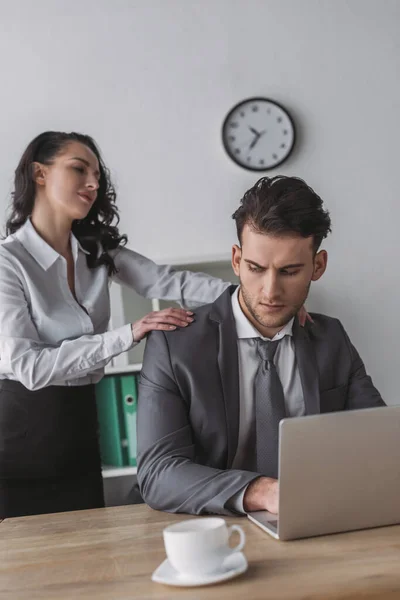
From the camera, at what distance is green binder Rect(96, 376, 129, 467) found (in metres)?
2.97

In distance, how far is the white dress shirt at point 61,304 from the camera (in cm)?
210

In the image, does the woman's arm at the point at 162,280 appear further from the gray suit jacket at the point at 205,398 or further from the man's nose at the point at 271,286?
the man's nose at the point at 271,286

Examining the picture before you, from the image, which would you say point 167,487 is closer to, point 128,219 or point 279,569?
point 279,569

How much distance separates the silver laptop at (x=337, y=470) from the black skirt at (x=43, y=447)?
1120mm

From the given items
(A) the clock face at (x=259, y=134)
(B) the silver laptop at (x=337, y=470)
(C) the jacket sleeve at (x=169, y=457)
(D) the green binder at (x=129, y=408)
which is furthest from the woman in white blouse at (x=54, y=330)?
(A) the clock face at (x=259, y=134)

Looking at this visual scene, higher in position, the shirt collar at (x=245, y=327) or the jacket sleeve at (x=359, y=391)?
the shirt collar at (x=245, y=327)

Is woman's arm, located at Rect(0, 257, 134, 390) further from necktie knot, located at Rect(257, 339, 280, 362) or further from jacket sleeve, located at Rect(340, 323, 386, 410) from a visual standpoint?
jacket sleeve, located at Rect(340, 323, 386, 410)

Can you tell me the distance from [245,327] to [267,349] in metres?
0.08

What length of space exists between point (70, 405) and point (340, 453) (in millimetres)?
1225

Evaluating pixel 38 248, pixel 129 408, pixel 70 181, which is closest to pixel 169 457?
pixel 38 248

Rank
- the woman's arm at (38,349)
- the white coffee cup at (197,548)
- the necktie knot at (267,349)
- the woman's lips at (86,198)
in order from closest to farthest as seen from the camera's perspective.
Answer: the white coffee cup at (197,548)
the necktie knot at (267,349)
the woman's arm at (38,349)
the woman's lips at (86,198)

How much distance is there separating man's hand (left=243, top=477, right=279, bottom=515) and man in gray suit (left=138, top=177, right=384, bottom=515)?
169 millimetres

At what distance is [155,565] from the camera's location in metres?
1.15

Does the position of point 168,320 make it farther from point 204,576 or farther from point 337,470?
point 204,576
